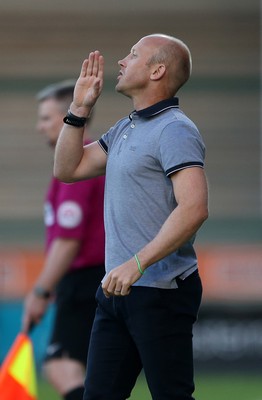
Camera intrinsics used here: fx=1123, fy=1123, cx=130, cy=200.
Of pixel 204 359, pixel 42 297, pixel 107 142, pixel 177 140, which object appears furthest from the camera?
pixel 204 359

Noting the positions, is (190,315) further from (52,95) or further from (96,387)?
(52,95)

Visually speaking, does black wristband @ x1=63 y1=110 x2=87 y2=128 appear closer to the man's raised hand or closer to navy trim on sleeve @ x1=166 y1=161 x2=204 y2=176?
the man's raised hand

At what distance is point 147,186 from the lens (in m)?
3.80

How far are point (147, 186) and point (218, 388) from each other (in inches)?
177

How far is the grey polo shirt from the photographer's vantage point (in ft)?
12.3

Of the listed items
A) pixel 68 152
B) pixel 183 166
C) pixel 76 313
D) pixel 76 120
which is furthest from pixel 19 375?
pixel 183 166

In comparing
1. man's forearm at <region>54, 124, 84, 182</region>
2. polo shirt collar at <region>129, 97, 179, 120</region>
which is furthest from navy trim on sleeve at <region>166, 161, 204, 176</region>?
man's forearm at <region>54, 124, 84, 182</region>

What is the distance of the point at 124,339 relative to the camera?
3.90m

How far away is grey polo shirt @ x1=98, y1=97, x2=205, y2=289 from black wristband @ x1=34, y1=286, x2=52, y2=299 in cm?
160

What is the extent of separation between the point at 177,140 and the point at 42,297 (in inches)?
79.9

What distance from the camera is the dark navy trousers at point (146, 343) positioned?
3.79 meters

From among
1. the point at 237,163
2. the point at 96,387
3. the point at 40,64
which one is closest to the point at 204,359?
the point at 237,163

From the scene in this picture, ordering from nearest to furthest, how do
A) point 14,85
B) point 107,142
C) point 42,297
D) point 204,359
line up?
point 107,142 → point 42,297 → point 204,359 → point 14,85

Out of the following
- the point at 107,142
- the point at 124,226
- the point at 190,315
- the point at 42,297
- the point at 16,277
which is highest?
the point at 107,142
